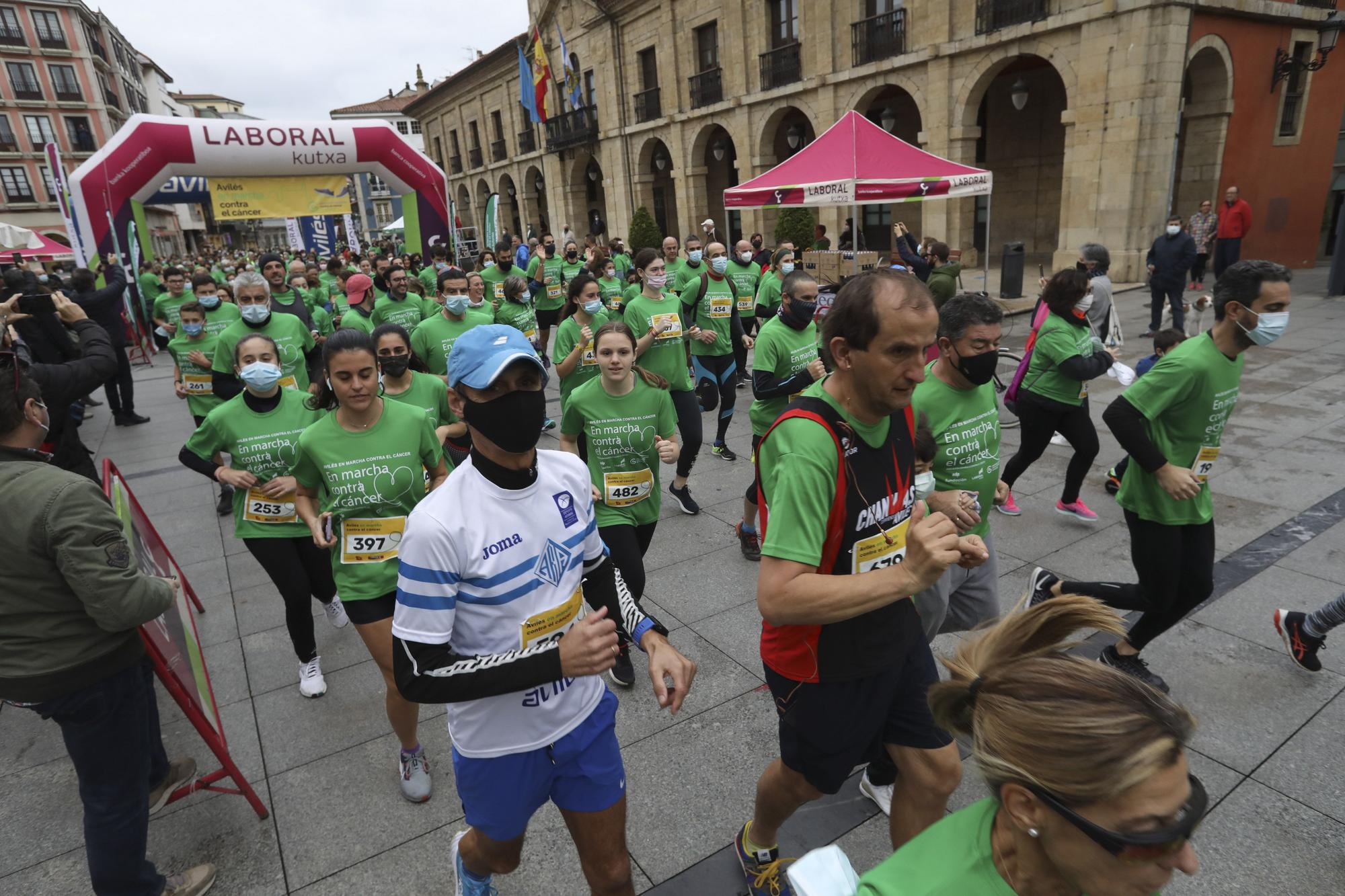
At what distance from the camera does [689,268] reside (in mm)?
10656

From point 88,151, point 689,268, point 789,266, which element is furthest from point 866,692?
point 88,151

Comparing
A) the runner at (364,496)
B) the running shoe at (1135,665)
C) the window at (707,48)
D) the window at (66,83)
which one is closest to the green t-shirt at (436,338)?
the runner at (364,496)

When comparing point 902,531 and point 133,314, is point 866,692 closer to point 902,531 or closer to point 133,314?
point 902,531

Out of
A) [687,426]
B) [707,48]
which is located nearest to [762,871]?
[687,426]

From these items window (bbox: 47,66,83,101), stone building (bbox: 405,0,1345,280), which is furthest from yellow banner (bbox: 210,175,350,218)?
window (bbox: 47,66,83,101)

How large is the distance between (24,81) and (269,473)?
66.0 m

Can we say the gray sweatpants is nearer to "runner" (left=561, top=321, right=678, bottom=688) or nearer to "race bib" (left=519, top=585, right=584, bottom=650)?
"runner" (left=561, top=321, right=678, bottom=688)

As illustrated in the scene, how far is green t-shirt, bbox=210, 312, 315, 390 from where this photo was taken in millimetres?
6160

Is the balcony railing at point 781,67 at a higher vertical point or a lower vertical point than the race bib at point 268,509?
higher

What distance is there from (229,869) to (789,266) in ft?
28.0

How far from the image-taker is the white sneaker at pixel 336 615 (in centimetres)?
480

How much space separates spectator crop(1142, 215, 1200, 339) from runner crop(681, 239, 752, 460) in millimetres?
7589

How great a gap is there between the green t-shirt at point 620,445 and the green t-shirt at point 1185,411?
7.80 feet

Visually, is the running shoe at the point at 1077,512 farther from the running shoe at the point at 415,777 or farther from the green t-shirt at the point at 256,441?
the green t-shirt at the point at 256,441
